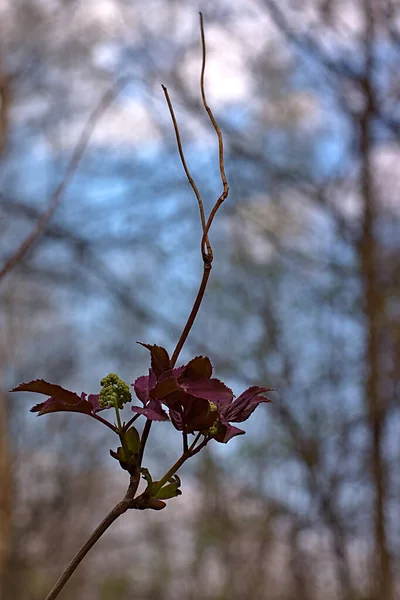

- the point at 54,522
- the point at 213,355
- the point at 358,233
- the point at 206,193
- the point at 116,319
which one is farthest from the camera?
the point at 54,522

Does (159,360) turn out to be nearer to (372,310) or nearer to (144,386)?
(144,386)

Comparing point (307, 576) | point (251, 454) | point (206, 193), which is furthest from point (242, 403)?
point (307, 576)

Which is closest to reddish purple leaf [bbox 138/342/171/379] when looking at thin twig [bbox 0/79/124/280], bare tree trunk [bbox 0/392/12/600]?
thin twig [bbox 0/79/124/280]

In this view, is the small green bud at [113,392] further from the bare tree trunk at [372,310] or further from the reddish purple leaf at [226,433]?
the bare tree trunk at [372,310]

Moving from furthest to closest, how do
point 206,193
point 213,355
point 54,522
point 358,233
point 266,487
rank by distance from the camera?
point 54,522 < point 266,487 < point 206,193 < point 358,233 < point 213,355

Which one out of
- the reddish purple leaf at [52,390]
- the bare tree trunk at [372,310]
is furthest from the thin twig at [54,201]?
the bare tree trunk at [372,310]

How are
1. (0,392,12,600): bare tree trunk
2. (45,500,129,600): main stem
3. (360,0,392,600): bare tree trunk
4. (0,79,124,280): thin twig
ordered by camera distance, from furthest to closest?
1. (0,392,12,600): bare tree trunk
2. (360,0,392,600): bare tree trunk
3. (0,79,124,280): thin twig
4. (45,500,129,600): main stem

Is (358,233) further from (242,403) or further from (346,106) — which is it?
(242,403)

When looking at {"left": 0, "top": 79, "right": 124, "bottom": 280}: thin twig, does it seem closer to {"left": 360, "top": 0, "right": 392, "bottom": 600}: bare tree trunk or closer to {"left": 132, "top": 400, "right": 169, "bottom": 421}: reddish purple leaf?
{"left": 132, "top": 400, "right": 169, "bottom": 421}: reddish purple leaf
